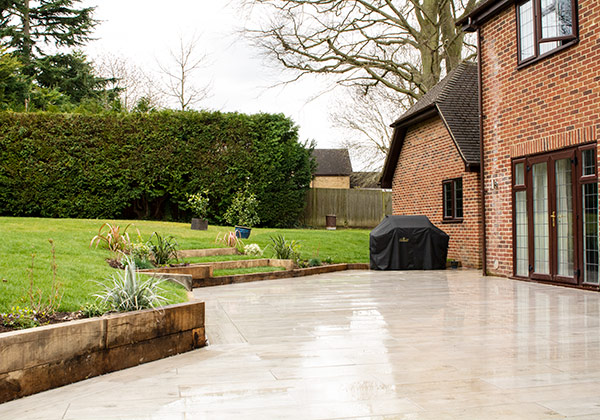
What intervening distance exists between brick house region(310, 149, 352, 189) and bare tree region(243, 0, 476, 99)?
21699mm

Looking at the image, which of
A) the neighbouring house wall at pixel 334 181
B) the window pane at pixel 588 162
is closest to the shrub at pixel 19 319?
the window pane at pixel 588 162

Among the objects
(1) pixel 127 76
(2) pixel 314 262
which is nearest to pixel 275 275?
(2) pixel 314 262

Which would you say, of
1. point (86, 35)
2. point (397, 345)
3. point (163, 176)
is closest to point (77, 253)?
point (397, 345)

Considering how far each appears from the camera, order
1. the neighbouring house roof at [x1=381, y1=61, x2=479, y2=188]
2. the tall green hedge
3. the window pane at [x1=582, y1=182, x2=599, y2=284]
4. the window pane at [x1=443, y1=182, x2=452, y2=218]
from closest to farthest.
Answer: the window pane at [x1=582, y1=182, x2=599, y2=284] → the neighbouring house roof at [x1=381, y1=61, x2=479, y2=188] → the window pane at [x1=443, y1=182, x2=452, y2=218] → the tall green hedge

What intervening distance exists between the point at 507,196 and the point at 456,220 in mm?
3507

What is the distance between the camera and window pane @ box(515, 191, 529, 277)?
1000cm

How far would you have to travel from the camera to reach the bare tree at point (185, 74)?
29094 mm

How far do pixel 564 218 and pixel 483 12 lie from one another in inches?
199

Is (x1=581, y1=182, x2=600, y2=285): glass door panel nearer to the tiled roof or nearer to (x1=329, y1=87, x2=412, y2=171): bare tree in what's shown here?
the tiled roof

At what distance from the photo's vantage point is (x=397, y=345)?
15.2 ft

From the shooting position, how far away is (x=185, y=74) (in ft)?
96.4

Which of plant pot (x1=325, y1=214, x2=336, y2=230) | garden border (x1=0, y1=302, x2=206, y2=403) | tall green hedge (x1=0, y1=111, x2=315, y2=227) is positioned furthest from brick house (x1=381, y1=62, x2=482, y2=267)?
garden border (x1=0, y1=302, x2=206, y2=403)

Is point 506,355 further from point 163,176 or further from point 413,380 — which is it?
point 163,176

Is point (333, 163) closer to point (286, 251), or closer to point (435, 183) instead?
point (435, 183)
